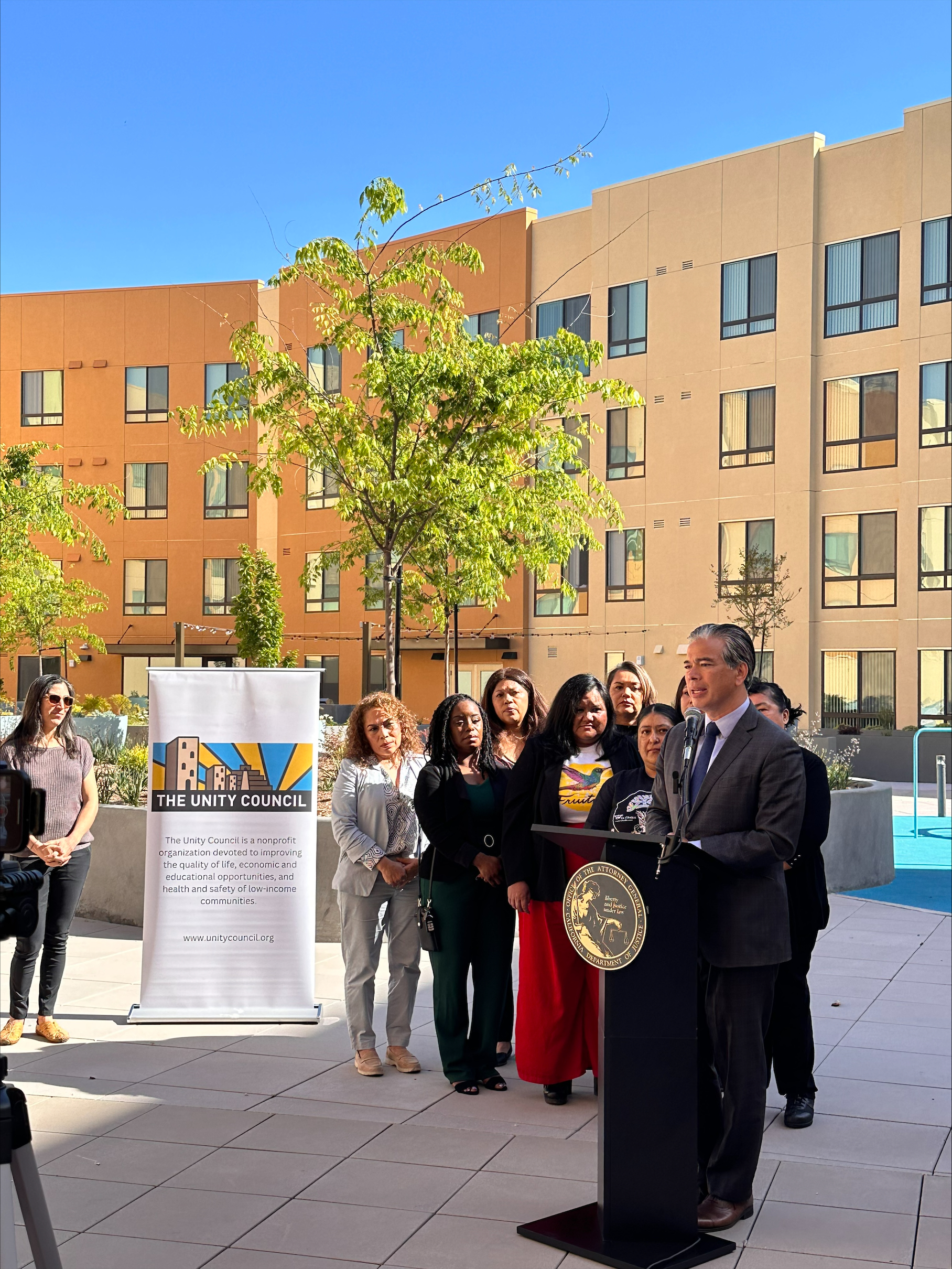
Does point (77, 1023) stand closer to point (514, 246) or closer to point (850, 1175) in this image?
point (850, 1175)

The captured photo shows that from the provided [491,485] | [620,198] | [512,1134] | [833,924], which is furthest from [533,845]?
[620,198]

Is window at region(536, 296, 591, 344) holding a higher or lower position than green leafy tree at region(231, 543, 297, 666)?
higher

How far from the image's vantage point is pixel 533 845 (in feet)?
19.9

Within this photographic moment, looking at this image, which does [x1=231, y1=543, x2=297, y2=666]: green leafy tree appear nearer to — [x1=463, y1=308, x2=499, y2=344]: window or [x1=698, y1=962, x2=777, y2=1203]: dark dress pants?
[x1=463, y1=308, x2=499, y2=344]: window

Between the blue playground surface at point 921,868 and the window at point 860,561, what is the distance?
14.4m

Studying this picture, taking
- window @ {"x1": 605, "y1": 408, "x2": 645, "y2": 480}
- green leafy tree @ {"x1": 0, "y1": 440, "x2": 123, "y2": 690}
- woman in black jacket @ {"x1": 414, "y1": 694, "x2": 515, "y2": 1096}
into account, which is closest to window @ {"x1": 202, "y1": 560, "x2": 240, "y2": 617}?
green leafy tree @ {"x1": 0, "y1": 440, "x2": 123, "y2": 690}

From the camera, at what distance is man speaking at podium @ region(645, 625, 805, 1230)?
446cm

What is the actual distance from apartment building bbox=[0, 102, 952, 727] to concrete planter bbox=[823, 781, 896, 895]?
54.1 feet

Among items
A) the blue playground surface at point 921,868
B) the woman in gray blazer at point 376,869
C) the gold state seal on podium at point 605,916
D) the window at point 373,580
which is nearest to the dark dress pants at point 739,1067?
the gold state seal on podium at point 605,916

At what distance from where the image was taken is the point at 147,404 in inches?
1778

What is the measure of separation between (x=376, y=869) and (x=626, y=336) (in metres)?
32.2

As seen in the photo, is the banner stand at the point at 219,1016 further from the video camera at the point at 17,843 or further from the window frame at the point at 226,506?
the window frame at the point at 226,506

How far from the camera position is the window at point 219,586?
44750 millimetres

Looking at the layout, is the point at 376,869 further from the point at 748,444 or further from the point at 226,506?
the point at 226,506
